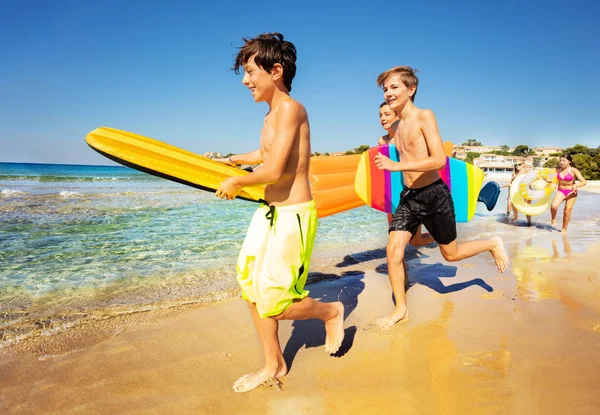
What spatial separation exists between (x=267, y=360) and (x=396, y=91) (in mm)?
2122

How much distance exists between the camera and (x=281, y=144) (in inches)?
80.3

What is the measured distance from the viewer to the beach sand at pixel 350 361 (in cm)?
198

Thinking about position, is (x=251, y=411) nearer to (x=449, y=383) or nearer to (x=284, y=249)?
(x=284, y=249)

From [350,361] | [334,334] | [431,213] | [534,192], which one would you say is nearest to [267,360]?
[334,334]

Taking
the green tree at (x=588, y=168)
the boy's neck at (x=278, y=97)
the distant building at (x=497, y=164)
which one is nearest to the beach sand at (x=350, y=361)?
the boy's neck at (x=278, y=97)

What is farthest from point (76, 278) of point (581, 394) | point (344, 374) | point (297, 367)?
point (581, 394)

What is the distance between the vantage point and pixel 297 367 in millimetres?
2371

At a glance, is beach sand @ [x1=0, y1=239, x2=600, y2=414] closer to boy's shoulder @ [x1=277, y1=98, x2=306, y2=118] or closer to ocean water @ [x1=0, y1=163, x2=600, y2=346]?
ocean water @ [x1=0, y1=163, x2=600, y2=346]

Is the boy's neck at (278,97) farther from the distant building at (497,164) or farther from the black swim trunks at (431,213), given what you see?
the distant building at (497,164)

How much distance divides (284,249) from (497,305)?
7.23 feet

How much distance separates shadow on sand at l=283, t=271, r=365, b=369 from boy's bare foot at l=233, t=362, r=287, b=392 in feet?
0.59

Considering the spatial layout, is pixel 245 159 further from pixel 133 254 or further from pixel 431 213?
pixel 133 254

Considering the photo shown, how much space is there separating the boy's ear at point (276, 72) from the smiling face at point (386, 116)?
2247 millimetres

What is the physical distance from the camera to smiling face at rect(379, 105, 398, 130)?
4191mm
